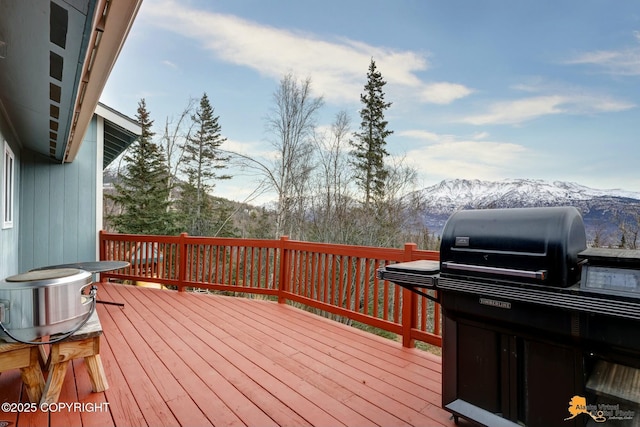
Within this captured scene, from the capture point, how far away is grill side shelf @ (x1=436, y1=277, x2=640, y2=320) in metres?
1.18

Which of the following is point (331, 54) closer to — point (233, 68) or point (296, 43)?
point (296, 43)

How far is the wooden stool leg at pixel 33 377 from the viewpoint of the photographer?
6.27 ft

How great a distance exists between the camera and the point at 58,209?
17.6 ft

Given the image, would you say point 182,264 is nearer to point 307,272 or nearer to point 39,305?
point 307,272

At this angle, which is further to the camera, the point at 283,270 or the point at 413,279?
the point at 283,270

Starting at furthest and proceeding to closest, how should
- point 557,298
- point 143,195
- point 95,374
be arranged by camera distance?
point 143,195, point 95,374, point 557,298

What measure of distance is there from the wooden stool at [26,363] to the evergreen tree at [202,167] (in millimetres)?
11474

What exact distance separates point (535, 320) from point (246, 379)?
1.99 m

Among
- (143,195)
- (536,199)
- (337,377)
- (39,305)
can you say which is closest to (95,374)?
(39,305)

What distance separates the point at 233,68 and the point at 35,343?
11.2 metres

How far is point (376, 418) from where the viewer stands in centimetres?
188

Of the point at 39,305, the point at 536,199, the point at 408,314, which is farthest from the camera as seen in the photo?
the point at 536,199

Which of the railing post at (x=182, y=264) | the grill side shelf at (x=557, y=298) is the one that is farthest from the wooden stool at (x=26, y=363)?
the railing post at (x=182, y=264)

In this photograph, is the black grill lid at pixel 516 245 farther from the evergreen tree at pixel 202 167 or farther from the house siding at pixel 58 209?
the evergreen tree at pixel 202 167
